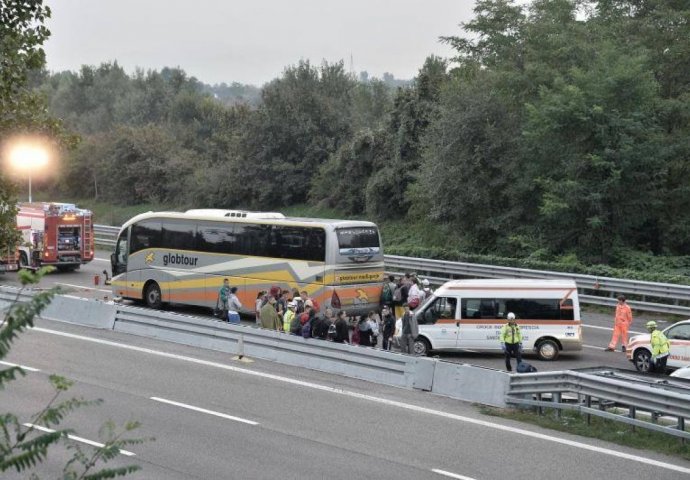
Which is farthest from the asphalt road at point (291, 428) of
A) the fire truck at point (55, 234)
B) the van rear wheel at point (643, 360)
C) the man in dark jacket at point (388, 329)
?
the fire truck at point (55, 234)

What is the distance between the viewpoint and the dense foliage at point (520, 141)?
1401 inches

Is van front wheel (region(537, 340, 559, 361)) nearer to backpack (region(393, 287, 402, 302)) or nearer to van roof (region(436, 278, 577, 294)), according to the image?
van roof (region(436, 278, 577, 294))

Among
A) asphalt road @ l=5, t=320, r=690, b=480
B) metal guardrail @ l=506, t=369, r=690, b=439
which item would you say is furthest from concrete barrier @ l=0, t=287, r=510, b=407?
metal guardrail @ l=506, t=369, r=690, b=439

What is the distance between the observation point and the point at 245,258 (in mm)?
27734

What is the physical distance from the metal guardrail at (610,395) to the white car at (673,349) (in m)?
5.20

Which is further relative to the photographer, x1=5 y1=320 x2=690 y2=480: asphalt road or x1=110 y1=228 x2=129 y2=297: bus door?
x1=110 y1=228 x2=129 y2=297: bus door

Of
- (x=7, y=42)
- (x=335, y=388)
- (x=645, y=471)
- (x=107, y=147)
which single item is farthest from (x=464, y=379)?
(x=107, y=147)

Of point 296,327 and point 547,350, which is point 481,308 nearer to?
point 547,350

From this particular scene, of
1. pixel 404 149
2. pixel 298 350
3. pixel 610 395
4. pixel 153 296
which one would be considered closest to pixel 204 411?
pixel 298 350

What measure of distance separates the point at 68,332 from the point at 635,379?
48.4 ft

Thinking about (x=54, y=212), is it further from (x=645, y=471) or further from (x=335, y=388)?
(x=645, y=471)

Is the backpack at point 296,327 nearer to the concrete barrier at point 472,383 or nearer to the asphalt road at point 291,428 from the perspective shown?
the asphalt road at point 291,428

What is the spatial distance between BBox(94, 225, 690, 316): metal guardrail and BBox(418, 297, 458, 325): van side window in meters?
9.09

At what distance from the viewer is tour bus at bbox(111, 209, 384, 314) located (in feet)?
86.5
